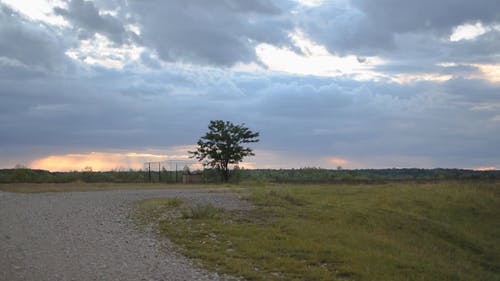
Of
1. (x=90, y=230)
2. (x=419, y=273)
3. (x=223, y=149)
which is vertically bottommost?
(x=419, y=273)

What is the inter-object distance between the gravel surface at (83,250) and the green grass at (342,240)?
933mm

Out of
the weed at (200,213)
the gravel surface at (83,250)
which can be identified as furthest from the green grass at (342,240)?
the gravel surface at (83,250)

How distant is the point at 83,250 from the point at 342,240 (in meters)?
7.85

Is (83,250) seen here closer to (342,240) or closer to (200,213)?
(200,213)

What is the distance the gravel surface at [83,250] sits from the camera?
1046cm

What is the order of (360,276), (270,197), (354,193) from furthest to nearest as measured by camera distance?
(354,193) → (270,197) → (360,276)

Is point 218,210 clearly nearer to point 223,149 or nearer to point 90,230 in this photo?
point 90,230

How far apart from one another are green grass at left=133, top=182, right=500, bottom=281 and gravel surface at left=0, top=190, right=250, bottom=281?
93 cm

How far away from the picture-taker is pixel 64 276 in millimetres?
10102

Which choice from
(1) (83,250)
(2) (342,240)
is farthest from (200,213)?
(1) (83,250)

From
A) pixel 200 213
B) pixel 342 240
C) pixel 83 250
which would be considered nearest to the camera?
pixel 83 250

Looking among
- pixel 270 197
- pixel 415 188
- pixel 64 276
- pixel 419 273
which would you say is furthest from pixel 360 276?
pixel 415 188

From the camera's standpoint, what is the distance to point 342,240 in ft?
53.7

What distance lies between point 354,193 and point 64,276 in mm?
26460
